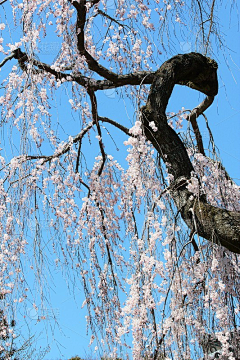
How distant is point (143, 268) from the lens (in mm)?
2229

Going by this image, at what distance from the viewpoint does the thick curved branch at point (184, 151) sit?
226cm

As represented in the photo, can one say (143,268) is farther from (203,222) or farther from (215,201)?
(215,201)

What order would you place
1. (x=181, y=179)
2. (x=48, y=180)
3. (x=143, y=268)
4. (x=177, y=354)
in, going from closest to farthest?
1. (x=177, y=354)
2. (x=143, y=268)
3. (x=181, y=179)
4. (x=48, y=180)

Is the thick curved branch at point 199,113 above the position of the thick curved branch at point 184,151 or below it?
above

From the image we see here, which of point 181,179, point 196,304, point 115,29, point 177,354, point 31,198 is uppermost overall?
point 115,29

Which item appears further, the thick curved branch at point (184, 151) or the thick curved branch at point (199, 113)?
the thick curved branch at point (199, 113)

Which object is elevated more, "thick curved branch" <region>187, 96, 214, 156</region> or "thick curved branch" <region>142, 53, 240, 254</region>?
"thick curved branch" <region>187, 96, 214, 156</region>

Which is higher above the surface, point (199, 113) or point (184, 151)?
point (199, 113)

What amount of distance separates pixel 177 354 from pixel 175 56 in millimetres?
1639

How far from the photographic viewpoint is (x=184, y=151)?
2541 millimetres

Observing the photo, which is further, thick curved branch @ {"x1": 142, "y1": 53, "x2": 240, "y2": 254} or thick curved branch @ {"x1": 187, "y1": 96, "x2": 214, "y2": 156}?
thick curved branch @ {"x1": 187, "y1": 96, "x2": 214, "y2": 156}

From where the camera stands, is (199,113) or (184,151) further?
(199,113)

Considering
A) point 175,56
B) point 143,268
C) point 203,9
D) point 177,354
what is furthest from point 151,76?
point 177,354

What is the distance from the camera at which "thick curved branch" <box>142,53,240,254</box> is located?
226cm
